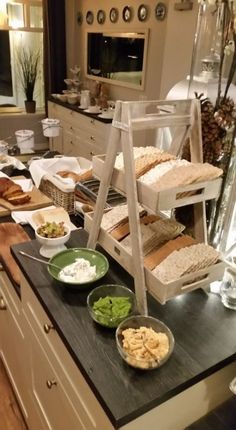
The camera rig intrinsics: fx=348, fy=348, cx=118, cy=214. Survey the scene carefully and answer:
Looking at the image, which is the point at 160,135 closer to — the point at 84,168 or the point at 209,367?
the point at 84,168

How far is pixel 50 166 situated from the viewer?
195 cm

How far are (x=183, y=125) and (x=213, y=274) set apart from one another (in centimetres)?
44

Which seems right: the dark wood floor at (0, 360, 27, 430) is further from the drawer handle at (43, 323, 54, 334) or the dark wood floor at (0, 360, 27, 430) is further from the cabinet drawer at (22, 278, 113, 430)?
the drawer handle at (43, 323, 54, 334)

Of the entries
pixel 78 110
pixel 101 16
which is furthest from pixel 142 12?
pixel 78 110

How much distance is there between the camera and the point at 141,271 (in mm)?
918

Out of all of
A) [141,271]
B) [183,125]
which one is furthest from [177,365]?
[183,125]

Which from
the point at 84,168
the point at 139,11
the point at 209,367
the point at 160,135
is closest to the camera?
the point at 209,367

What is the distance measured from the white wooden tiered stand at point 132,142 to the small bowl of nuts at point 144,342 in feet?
0.21

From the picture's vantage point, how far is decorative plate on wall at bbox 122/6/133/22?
12.5 feet

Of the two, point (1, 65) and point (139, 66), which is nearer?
point (139, 66)

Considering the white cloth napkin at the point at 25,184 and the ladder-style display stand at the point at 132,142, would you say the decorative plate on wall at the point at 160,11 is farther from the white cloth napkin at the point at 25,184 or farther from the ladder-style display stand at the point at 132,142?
the ladder-style display stand at the point at 132,142

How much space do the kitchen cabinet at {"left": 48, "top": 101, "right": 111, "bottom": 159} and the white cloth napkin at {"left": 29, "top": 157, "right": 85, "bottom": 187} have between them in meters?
1.87

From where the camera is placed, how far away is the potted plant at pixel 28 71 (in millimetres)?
5059

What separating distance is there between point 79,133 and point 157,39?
1.46m
